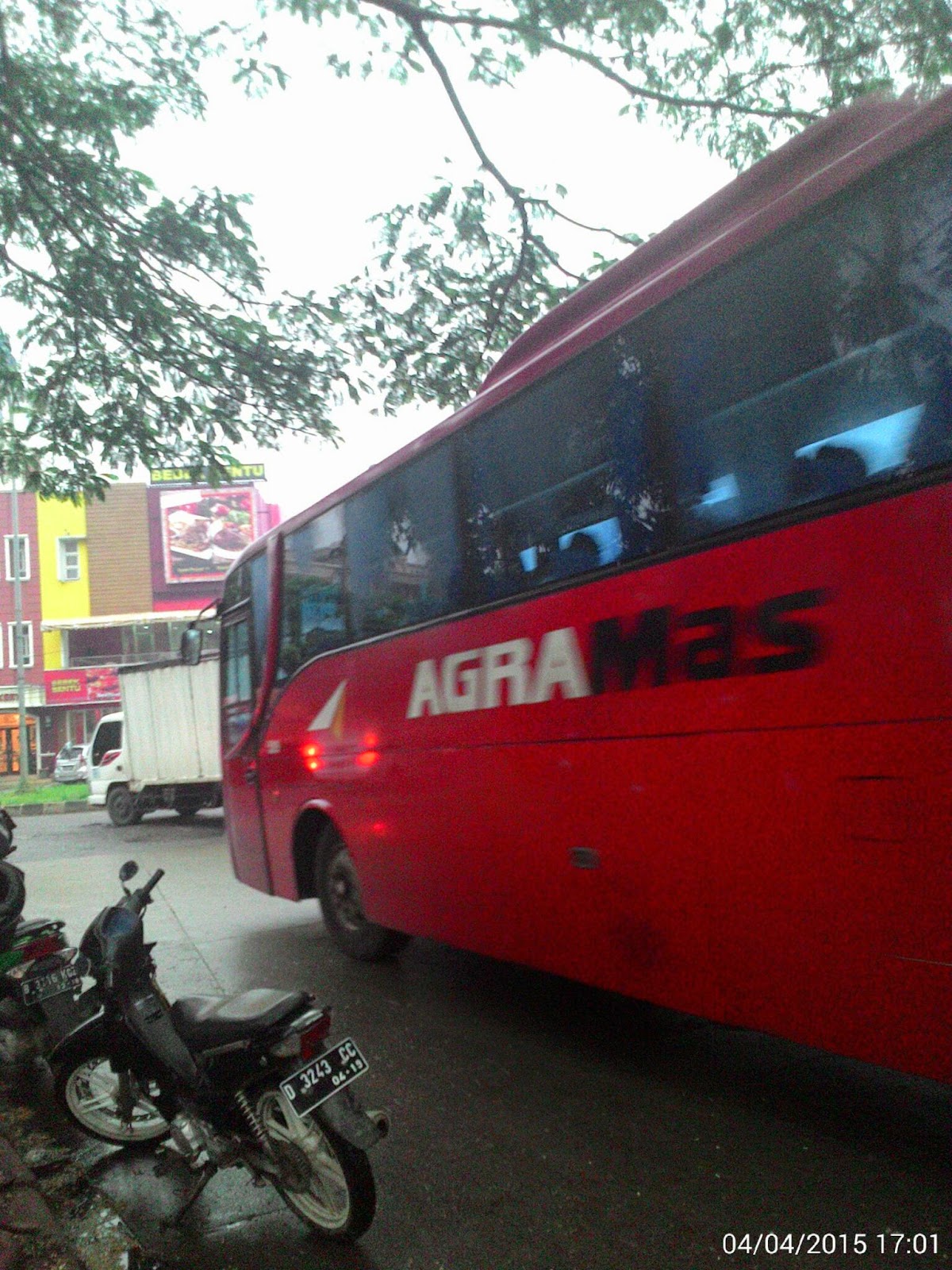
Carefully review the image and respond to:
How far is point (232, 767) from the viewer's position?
8164 millimetres

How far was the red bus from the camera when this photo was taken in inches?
122

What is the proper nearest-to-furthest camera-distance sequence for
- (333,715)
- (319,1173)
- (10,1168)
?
(319,1173) < (10,1168) < (333,715)

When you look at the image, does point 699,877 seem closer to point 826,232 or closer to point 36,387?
point 826,232

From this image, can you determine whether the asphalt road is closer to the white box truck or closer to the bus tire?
the white box truck

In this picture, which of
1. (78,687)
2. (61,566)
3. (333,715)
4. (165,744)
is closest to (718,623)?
(333,715)

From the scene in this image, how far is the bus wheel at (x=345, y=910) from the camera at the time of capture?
22.3ft

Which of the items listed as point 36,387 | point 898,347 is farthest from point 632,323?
point 36,387

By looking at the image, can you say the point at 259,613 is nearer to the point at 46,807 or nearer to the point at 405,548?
the point at 405,548

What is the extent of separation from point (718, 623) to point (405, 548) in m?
2.49

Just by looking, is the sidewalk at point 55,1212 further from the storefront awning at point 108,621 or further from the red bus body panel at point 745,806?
the storefront awning at point 108,621

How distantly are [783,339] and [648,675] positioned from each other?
1311 mm

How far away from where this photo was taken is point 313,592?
6902 mm

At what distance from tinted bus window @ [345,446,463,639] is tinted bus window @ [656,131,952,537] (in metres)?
1.74

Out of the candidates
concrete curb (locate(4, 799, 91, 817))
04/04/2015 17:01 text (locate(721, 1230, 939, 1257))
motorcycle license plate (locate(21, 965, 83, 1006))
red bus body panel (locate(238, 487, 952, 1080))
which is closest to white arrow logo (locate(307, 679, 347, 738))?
red bus body panel (locate(238, 487, 952, 1080))
